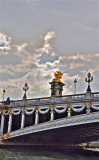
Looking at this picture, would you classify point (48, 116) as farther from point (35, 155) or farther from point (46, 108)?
point (35, 155)

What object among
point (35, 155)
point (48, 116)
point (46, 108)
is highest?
point (46, 108)

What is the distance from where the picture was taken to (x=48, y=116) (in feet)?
123

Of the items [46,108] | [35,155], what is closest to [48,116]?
[46,108]

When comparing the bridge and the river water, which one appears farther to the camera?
the bridge

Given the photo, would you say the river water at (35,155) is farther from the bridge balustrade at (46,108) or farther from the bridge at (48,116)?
the bridge balustrade at (46,108)

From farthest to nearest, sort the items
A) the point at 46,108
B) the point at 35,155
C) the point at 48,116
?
the point at 48,116
the point at 46,108
the point at 35,155

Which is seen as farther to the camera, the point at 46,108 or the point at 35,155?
the point at 46,108

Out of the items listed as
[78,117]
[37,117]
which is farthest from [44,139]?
[78,117]

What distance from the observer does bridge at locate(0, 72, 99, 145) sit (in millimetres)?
32219

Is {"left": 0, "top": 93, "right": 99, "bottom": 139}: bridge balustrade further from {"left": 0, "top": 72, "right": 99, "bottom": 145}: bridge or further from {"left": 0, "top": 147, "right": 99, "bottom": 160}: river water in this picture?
{"left": 0, "top": 147, "right": 99, "bottom": 160}: river water

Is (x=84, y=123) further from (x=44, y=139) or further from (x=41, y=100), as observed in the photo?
(x=44, y=139)

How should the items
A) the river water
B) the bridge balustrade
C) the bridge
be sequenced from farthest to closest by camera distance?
1. the bridge balustrade
2. the bridge
3. the river water

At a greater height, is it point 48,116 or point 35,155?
point 48,116

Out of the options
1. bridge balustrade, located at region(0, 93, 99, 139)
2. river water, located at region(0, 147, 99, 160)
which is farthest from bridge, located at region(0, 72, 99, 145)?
river water, located at region(0, 147, 99, 160)
